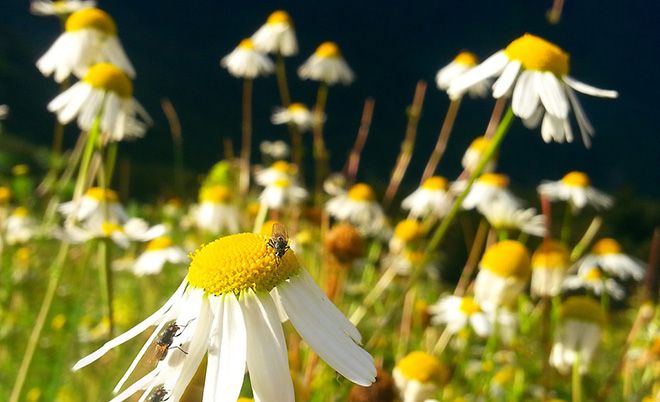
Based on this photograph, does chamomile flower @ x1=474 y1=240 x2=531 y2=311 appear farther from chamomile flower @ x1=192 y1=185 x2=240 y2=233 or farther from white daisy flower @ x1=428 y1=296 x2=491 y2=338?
chamomile flower @ x1=192 y1=185 x2=240 y2=233

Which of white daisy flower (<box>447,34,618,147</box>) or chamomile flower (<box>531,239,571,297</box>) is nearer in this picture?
white daisy flower (<box>447,34,618,147</box>)

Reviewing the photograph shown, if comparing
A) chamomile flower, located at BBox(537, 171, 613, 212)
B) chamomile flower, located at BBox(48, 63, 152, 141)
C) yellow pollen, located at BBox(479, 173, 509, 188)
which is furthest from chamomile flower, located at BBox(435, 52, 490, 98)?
chamomile flower, located at BBox(48, 63, 152, 141)

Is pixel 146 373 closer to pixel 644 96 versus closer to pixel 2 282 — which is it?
pixel 2 282

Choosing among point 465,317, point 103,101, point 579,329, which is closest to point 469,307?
point 465,317

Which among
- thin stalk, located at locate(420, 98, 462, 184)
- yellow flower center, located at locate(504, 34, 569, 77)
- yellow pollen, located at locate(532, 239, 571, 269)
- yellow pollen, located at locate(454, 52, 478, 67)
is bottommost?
yellow pollen, located at locate(532, 239, 571, 269)

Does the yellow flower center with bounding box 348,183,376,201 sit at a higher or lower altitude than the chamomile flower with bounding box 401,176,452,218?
lower

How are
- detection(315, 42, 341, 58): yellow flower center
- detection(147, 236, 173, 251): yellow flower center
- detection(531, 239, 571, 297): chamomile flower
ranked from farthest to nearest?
detection(315, 42, 341, 58): yellow flower center < detection(147, 236, 173, 251): yellow flower center < detection(531, 239, 571, 297): chamomile flower
